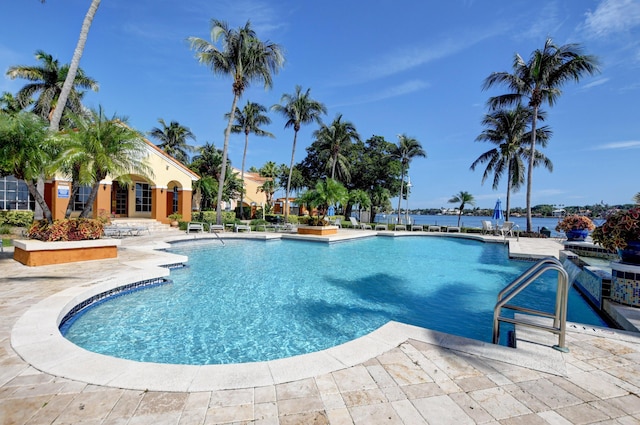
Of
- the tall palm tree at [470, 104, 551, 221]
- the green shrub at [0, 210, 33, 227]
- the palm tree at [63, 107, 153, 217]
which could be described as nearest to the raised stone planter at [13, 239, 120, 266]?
the palm tree at [63, 107, 153, 217]

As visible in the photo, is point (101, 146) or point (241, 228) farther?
point (241, 228)

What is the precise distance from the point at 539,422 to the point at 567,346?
193cm

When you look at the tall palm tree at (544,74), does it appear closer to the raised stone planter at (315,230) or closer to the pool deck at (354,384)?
the raised stone planter at (315,230)

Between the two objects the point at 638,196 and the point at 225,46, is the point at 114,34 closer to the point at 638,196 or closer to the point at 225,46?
the point at 225,46

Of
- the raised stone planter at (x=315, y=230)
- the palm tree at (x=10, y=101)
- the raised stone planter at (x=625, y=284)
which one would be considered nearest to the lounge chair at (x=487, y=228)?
the raised stone planter at (x=315, y=230)

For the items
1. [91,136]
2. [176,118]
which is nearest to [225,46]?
[91,136]

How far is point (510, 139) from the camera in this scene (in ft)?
84.0

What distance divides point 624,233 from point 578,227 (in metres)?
11.1

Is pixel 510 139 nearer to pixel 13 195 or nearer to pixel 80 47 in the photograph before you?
pixel 80 47

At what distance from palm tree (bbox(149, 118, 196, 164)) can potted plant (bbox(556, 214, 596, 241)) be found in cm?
3805

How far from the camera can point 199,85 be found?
19.8 metres

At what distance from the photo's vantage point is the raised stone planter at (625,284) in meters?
5.21

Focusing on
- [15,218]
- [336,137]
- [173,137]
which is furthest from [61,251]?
[173,137]

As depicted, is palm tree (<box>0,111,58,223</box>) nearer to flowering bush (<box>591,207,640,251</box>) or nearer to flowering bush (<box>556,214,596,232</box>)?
flowering bush (<box>591,207,640,251</box>)
